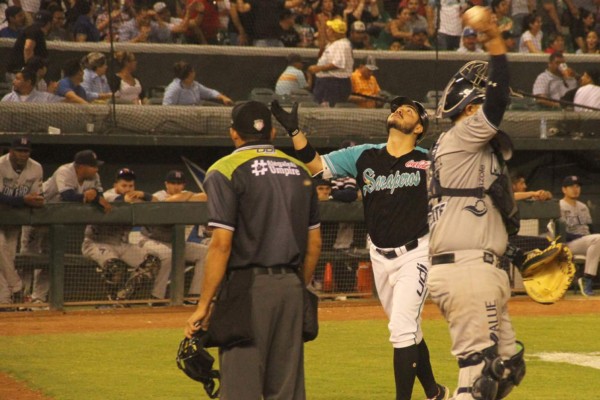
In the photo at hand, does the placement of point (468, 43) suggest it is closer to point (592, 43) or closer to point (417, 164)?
point (592, 43)

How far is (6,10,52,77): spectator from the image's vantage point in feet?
48.1

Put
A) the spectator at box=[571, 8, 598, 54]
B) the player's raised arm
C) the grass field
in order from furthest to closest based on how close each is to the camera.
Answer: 1. the spectator at box=[571, 8, 598, 54]
2. the grass field
3. the player's raised arm

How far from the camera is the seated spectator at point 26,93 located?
1441 centimetres

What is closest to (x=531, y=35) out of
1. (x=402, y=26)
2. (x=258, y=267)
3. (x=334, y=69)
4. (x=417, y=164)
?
(x=402, y=26)

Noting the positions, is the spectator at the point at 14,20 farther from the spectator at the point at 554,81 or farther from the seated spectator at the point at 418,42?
the spectator at the point at 554,81

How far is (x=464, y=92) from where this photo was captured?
566 centimetres

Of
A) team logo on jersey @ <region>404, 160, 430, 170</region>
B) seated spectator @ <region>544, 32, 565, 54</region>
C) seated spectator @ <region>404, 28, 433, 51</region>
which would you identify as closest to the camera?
team logo on jersey @ <region>404, 160, 430, 170</region>

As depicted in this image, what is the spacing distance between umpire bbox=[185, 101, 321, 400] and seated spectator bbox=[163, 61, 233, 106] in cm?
1013

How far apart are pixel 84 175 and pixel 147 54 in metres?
3.51

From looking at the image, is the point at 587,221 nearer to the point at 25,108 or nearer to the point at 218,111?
the point at 218,111

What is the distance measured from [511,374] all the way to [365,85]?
11.7 meters

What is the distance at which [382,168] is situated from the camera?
721cm

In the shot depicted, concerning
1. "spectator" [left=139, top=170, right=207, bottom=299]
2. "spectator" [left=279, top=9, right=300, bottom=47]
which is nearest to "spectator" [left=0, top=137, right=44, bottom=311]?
"spectator" [left=139, top=170, right=207, bottom=299]

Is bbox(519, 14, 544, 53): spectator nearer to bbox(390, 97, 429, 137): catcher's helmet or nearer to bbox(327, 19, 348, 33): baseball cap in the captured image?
bbox(327, 19, 348, 33): baseball cap
